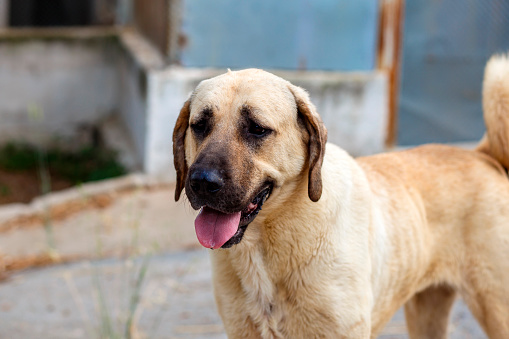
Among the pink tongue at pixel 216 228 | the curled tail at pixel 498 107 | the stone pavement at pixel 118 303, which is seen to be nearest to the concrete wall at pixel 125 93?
the stone pavement at pixel 118 303

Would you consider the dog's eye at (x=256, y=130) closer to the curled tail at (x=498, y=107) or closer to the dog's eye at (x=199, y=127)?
the dog's eye at (x=199, y=127)

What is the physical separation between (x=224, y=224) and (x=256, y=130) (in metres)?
0.43

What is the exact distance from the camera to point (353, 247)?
2977mm

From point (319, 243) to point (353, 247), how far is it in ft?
0.57

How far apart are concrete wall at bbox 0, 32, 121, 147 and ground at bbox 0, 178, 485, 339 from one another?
266cm

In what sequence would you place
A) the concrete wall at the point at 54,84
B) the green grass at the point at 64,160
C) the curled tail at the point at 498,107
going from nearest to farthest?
the curled tail at the point at 498,107, the green grass at the point at 64,160, the concrete wall at the point at 54,84

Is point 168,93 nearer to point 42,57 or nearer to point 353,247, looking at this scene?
point 42,57

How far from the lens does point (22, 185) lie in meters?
8.47

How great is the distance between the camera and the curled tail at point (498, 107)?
3.55 metres

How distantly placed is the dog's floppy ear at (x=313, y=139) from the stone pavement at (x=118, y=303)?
6.12 ft

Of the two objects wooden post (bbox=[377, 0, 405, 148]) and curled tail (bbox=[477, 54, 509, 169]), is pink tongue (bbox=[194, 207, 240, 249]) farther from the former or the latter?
wooden post (bbox=[377, 0, 405, 148])

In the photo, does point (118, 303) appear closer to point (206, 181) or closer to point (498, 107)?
point (206, 181)

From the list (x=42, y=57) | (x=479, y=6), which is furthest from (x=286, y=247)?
(x=42, y=57)

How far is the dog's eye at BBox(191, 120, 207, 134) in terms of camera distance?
288 cm
